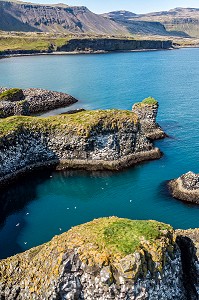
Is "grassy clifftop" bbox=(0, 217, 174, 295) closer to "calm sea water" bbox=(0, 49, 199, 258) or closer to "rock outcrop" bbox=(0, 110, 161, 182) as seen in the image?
"calm sea water" bbox=(0, 49, 199, 258)

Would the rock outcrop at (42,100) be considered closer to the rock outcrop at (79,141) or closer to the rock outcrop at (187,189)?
the rock outcrop at (79,141)

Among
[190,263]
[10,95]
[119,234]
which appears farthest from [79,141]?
[10,95]

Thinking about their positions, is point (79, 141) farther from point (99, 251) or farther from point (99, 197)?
point (99, 251)

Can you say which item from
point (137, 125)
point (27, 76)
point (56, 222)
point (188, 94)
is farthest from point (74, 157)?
point (27, 76)

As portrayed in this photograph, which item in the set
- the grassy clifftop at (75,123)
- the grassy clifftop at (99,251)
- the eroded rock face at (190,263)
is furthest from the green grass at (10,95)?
the eroded rock face at (190,263)

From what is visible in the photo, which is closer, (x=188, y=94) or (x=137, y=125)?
(x=137, y=125)

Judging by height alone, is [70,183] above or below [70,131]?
below

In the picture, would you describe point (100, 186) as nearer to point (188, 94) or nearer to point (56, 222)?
point (56, 222)
